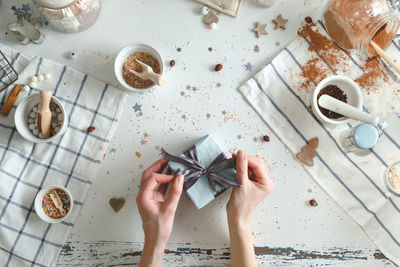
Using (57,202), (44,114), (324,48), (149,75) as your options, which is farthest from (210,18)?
(57,202)

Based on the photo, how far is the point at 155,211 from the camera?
1.02m

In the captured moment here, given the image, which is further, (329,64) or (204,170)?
(329,64)

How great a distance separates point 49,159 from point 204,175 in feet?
1.66

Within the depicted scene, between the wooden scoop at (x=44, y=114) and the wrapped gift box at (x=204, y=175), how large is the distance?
398mm

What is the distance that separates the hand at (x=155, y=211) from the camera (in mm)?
1008

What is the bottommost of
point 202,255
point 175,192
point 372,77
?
point 202,255

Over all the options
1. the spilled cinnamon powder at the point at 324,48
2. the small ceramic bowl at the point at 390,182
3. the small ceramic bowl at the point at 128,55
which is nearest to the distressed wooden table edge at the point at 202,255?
the small ceramic bowl at the point at 390,182

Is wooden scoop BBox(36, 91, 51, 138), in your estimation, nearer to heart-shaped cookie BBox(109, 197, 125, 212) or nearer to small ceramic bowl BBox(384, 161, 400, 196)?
heart-shaped cookie BBox(109, 197, 125, 212)

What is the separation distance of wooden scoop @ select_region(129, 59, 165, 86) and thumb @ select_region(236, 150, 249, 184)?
323mm

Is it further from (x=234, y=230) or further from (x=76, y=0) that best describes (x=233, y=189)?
(x=76, y=0)

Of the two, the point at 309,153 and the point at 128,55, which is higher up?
the point at 128,55

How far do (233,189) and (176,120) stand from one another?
0.29 metres

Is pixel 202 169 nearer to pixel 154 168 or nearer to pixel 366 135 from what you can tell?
pixel 154 168

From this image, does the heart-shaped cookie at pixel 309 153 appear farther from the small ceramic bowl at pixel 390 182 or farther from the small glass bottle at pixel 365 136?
the small ceramic bowl at pixel 390 182
